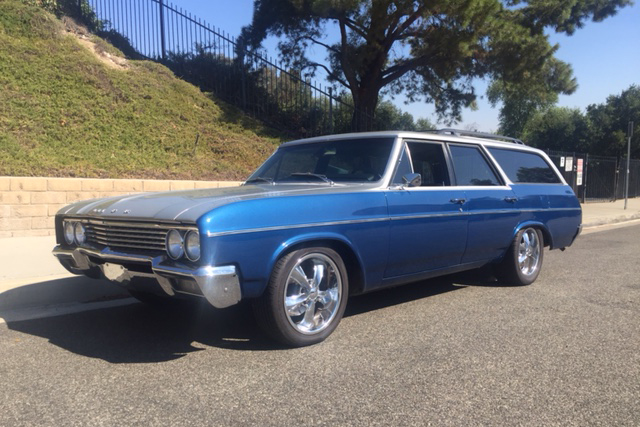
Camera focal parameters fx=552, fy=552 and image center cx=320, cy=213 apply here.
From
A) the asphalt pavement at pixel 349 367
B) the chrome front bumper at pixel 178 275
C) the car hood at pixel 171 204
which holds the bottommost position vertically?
the asphalt pavement at pixel 349 367

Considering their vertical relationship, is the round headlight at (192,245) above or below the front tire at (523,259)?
above

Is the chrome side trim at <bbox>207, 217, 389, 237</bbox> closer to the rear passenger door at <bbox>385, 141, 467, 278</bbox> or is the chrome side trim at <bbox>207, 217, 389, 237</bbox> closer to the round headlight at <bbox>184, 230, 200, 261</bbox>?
the round headlight at <bbox>184, 230, 200, 261</bbox>

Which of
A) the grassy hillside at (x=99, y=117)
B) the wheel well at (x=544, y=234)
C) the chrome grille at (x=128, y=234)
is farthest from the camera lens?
the grassy hillside at (x=99, y=117)

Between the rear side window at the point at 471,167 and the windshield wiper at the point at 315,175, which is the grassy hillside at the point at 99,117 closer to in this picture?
the windshield wiper at the point at 315,175

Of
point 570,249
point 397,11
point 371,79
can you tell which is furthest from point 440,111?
point 570,249

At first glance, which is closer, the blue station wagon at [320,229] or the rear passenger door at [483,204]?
the blue station wagon at [320,229]

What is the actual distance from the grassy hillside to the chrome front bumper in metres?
5.48

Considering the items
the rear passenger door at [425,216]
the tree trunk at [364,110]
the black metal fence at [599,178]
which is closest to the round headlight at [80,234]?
the rear passenger door at [425,216]

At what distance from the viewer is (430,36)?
637 inches

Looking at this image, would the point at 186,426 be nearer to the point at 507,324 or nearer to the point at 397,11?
the point at 507,324

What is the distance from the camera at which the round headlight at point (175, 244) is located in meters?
3.51

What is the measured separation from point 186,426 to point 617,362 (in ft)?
9.24

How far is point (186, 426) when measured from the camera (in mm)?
2752

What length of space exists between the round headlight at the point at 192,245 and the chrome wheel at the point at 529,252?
387 cm
